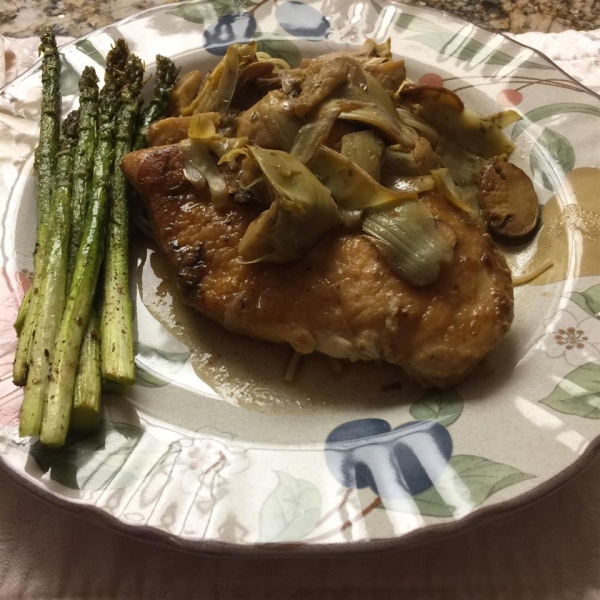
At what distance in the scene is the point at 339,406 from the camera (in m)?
2.60

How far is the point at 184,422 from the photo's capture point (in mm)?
2436

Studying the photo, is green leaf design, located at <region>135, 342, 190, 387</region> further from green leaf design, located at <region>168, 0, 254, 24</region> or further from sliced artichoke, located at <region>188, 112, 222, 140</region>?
green leaf design, located at <region>168, 0, 254, 24</region>

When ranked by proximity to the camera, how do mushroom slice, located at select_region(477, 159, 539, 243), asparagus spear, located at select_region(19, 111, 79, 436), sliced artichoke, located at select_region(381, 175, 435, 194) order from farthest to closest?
mushroom slice, located at select_region(477, 159, 539, 243) → sliced artichoke, located at select_region(381, 175, 435, 194) → asparagus spear, located at select_region(19, 111, 79, 436)

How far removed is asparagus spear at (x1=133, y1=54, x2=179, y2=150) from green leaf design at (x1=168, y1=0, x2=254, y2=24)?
18.7 inches

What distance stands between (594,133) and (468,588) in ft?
7.85

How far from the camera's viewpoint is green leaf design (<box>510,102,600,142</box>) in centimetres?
327

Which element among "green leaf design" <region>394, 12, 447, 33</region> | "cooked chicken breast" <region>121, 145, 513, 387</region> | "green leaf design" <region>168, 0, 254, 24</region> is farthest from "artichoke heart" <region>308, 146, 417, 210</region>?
"green leaf design" <region>168, 0, 254, 24</region>

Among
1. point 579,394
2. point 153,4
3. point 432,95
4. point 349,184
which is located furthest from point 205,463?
point 153,4

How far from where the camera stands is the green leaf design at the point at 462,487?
201 cm

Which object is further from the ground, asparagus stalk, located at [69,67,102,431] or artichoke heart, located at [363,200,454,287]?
artichoke heart, located at [363,200,454,287]

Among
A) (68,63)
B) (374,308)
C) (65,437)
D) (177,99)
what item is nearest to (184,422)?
(65,437)

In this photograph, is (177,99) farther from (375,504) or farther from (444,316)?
(375,504)

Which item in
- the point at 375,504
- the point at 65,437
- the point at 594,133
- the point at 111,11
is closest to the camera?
the point at 375,504

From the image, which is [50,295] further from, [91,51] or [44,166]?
[91,51]
